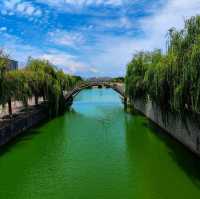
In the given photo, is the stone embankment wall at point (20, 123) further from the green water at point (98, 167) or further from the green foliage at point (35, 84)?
the green foliage at point (35, 84)

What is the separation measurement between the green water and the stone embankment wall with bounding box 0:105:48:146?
67 centimetres

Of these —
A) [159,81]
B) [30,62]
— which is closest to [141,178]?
[159,81]

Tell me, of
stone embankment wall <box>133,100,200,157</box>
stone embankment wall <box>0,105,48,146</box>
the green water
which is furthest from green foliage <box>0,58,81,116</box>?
stone embankment wall <box>133,100,200,157</box>

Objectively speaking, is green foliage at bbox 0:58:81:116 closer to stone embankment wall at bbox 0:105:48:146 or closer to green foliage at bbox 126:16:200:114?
stone embankment wall at bbox 0:105:48:146

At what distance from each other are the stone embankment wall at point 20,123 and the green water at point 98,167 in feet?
2.19

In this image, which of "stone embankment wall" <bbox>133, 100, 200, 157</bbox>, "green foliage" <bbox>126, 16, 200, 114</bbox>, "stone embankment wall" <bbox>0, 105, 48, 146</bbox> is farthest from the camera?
"stone embankment wall" <bbox>0, 105, 48, 146</bbox>

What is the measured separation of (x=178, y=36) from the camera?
14250 millimetres

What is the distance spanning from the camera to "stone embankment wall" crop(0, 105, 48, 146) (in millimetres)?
18186

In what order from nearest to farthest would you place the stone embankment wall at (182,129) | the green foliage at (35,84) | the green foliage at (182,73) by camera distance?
the green foliage at (182,73)
the stone embankment wall at (182,129)
the green foliage at (35,84)

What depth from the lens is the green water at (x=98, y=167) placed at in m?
11.3

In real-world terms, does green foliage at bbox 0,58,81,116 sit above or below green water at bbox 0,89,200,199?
above

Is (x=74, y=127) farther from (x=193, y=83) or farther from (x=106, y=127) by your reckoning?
(x=193, y=83)

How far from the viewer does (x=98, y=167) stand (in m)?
14.2

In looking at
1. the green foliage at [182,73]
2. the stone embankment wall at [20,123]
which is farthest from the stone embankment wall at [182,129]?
the stone embankment wall at [20,123]
